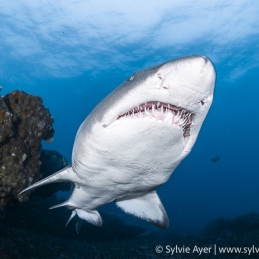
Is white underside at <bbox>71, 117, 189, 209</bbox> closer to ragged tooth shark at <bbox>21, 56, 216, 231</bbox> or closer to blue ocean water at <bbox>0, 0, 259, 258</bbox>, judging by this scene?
ragged tooth shark at <bbox>21, 56, 216, 231</bbox>

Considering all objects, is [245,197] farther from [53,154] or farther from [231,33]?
[53,154]

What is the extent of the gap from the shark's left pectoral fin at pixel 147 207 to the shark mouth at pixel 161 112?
2893 mm

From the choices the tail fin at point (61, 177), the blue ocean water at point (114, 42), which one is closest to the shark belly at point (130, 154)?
the tail fin at point (61, 177)

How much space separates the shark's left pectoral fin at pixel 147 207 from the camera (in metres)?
5.00

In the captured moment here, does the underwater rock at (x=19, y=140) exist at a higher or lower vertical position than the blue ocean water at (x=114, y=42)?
lower

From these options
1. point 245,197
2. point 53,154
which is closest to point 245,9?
point 53,154

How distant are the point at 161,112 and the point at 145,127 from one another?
0.23 meters

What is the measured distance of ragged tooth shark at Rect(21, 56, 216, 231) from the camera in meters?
1.94

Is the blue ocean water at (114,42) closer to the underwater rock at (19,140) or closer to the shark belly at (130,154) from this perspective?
the underwater rock at (19,140)

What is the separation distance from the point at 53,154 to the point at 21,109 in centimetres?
347

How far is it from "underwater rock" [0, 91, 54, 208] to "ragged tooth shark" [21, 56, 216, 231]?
1.22m

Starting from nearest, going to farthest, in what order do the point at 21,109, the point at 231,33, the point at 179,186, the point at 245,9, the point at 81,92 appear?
1. the point at 21,109
2. the point at 245,9
3. the point at 231,33
4. the point at 81,92
5. the point at 179,186

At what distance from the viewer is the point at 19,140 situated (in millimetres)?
4988

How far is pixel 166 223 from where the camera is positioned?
5.07 m
